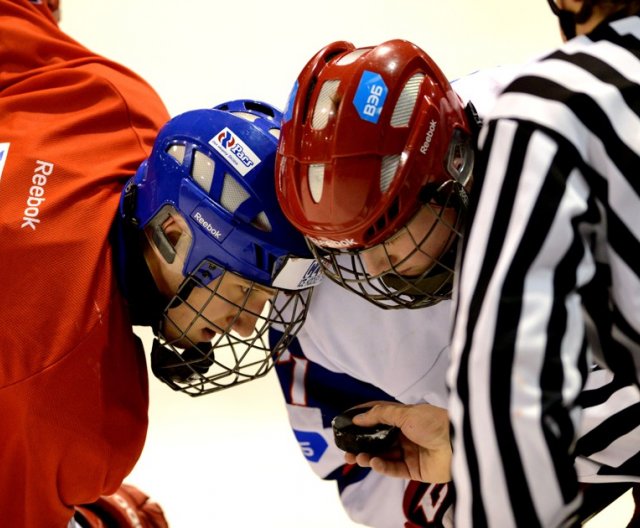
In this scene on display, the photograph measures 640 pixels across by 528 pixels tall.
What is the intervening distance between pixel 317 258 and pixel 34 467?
500 millimetres

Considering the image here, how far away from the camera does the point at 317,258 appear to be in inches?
52.0

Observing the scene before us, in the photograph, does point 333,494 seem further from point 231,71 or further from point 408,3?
point 408,3

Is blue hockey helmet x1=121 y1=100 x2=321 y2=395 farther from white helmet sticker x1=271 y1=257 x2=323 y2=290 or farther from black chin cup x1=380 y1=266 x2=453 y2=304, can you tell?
black chin cup x1=380 y1=266 x2=453 y2=304

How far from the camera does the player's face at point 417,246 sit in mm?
1231

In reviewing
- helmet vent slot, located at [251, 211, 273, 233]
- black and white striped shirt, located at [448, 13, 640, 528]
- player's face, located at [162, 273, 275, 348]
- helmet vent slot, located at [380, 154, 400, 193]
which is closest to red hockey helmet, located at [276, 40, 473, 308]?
helmet vent slot, located at [380, 154, 400, 193]

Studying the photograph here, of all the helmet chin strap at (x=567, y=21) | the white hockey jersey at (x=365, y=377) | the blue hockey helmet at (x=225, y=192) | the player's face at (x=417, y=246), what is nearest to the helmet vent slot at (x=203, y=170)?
the blue hockey helmet at (x=225, y=192)


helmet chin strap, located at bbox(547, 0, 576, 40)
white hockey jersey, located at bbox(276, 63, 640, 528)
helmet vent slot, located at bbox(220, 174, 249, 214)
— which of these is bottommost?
white hockey jersey, located at bbox(276, 63, 640, 528)

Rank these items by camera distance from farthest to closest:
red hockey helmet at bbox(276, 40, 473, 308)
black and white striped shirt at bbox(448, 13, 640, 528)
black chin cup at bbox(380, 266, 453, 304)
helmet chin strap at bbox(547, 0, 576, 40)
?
black chin cup at bbox(380, 266, 453, 304), red hockey helmet at bbox(276, 40, 473, 308), helmet chin strap at bbox(547, 0, 576, 40), black and white striped shirt at bbox(448, 13, 640, 528)

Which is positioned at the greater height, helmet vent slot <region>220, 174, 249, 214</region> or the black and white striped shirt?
the black and white striped shirt

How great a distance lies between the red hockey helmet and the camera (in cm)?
116

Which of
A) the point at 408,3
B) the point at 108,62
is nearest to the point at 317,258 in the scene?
the point at 108,62

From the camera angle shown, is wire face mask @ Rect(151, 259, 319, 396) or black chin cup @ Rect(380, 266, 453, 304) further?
wire face mask @ Rect(151, 259, 319, 396)

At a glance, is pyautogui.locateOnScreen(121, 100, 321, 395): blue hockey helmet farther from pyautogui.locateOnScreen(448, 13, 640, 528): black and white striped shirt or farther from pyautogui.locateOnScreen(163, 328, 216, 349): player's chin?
pyautogui.locateOnScreen(448, 13, 640, 528): black and white striped shirt

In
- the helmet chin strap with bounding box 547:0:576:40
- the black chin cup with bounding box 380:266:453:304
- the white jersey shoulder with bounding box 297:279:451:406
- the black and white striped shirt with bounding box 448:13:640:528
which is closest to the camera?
the black and white striped shirt with bounding box 448:13:640:528
